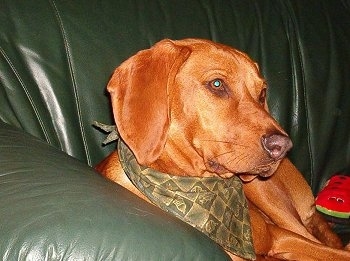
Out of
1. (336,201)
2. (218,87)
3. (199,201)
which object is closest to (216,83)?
(218,87)

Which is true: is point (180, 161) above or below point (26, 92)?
below

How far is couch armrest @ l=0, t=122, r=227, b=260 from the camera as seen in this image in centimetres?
129

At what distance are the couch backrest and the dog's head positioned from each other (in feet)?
1.60

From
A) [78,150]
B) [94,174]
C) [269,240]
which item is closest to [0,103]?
[78,150]

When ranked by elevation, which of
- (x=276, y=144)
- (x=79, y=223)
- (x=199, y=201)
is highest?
(x=79, y=223)

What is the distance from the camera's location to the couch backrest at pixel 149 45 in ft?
7.77

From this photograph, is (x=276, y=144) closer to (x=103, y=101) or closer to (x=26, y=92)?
(x=103, y=101)

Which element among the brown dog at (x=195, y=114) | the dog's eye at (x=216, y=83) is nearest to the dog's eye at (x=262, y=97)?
the brown dog at (x=195, y=114)

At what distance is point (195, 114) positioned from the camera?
196 cm

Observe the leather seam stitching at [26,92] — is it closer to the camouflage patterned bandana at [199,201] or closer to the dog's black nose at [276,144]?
the camouflage patterned bandana at [199,201]

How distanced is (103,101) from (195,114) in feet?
2.14

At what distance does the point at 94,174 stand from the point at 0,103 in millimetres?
737

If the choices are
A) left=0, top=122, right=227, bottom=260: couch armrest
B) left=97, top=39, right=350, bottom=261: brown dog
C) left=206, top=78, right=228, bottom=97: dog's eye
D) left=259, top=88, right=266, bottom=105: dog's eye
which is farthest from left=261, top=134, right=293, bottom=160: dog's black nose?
left=0, top=122, right=227, bottom=260: couch armrest

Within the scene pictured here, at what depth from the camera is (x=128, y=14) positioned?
260 cm
